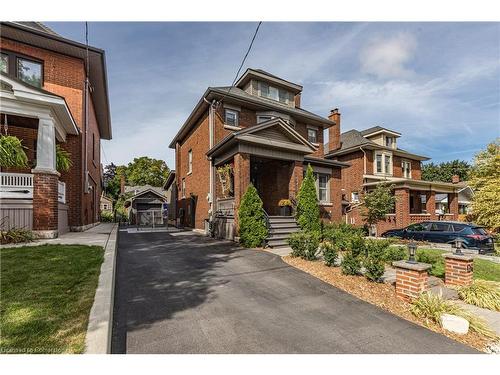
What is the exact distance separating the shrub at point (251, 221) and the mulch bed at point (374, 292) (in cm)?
274

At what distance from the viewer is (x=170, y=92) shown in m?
13.8

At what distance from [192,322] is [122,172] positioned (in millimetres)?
67726

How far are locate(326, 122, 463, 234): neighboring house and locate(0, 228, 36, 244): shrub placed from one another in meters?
19.1

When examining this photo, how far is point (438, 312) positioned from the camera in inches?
168

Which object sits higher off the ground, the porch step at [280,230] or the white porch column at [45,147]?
the white porch column at [45,147]

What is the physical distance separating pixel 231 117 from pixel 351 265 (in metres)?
11.4

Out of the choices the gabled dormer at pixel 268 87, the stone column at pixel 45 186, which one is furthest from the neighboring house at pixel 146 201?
the stone column at pixel 45 186

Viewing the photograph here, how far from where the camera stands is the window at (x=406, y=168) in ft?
93.2

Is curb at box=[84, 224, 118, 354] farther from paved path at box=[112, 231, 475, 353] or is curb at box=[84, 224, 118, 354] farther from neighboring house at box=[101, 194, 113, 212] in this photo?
neighboring house at box=[101, 194, 113, 212]

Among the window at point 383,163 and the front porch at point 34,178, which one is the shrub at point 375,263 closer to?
the front porch at point 34,178

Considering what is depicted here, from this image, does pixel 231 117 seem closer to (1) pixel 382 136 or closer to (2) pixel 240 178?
(2) pixel 240 178

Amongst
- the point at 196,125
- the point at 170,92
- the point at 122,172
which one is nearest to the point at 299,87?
the point at 196,125

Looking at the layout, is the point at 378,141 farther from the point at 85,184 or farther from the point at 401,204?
the point at 85,184

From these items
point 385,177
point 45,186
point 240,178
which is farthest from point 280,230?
point 385,177
